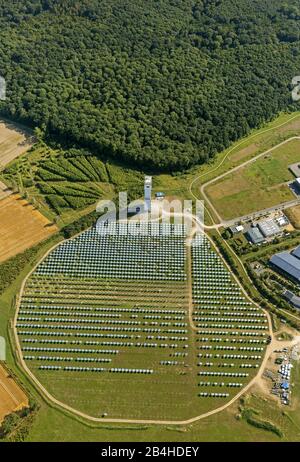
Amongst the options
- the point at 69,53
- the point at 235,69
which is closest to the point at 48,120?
the point at 69,53

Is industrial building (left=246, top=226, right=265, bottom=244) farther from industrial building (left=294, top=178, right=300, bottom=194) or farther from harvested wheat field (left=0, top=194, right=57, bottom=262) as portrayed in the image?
harvested wheat field (left=0, top=194, right=57, bottom=262)

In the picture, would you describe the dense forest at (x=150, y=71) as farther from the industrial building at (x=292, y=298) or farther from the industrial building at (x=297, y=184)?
the industrial building at (x=292, y=298)

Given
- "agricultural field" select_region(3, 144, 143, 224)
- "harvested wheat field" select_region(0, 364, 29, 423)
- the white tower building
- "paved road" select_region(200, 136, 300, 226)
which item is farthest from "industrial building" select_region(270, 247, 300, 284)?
"harvested wheat field" select_region(0, 364, 29, 423)

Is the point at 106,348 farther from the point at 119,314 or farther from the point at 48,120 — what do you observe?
the point at 48,120

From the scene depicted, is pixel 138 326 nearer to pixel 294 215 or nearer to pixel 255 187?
pixel 294 215

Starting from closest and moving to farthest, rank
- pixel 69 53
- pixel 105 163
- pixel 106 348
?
pixel 106 348 → pixel 105 163 → pixel 69 53

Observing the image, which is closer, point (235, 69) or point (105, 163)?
point (105, 163)

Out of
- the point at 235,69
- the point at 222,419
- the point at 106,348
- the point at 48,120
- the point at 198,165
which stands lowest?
the point at 222,419

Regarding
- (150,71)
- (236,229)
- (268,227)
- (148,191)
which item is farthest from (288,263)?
(150,71)
